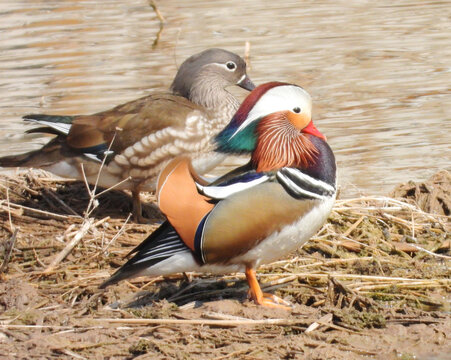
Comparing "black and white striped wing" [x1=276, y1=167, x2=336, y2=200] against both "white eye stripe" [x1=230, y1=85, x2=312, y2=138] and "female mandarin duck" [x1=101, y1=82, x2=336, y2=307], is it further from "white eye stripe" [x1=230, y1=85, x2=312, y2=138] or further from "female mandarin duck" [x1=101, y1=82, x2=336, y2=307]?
"white eye stripe" [x1=230, y1=85, x2=312, y2=138]

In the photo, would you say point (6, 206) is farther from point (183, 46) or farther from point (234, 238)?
point (183, 46)

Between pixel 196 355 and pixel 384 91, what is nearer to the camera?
pixel 196 355

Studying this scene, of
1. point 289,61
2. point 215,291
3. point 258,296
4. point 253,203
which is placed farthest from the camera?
point 289,61

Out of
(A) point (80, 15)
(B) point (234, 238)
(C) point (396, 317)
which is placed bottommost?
(A) point (80, 15)

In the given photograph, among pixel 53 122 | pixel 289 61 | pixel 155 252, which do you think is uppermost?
pixel 155 252

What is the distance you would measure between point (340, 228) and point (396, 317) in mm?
1345

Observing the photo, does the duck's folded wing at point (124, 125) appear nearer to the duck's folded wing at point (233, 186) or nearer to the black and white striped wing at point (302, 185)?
the duck's folded wing at point (233, 186)

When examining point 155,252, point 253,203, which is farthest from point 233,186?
point 155,252

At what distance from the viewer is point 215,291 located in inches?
188

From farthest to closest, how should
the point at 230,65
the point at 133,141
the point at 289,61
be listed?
the point at 289,61 < the point at 230,65 < the point at 133,141

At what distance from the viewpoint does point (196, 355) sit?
157 inches

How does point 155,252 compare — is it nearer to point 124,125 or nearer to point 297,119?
point 297,119

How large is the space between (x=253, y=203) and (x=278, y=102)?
0.55 meters

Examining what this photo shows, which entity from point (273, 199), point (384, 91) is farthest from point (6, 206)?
point (384, 91)
